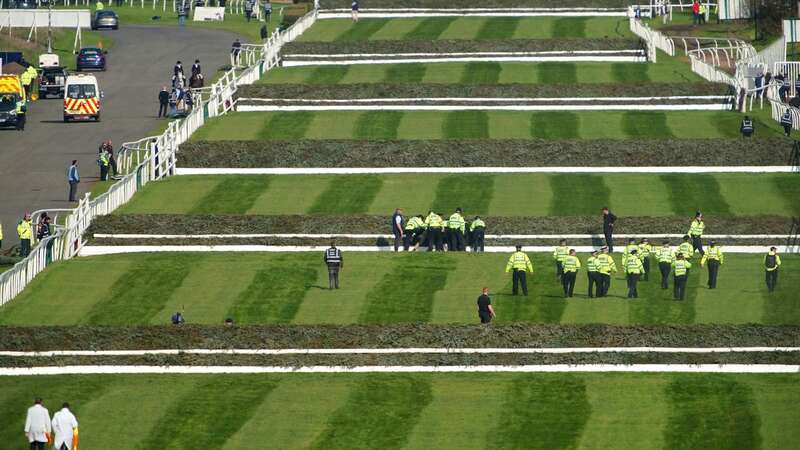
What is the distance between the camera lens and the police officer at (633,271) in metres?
53.5

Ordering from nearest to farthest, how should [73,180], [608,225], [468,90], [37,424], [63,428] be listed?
[63,428] → [37,424] → [608,225] → [73,180] → [468,90]

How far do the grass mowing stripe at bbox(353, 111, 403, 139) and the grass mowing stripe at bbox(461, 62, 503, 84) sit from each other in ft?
26.4

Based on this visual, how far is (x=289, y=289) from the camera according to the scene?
55969 millimetres

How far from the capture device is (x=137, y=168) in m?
71.7

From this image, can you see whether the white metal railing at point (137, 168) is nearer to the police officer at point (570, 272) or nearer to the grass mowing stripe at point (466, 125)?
the grass mowing stripe at point (466, 125)

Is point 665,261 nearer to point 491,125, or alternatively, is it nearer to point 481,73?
point 491,125

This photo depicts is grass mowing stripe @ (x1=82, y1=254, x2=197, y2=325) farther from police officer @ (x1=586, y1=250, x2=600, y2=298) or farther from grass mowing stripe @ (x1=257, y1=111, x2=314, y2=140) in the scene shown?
grass mowing stripe @ (x1=257, y1=111, x2=314, y2=140)

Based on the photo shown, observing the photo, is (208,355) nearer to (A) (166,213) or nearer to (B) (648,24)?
(A) (166,213)

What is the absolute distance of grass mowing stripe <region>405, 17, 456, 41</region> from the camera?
350ft

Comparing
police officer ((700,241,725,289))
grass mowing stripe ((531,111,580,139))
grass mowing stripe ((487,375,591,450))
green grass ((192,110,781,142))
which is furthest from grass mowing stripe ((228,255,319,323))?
grass mowing stripe ((531,111,580,139))

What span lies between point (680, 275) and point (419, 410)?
13.1 meters

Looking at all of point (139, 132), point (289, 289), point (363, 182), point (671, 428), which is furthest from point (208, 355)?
point (139, 132)

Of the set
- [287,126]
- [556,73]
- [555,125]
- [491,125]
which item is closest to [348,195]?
[287,126]

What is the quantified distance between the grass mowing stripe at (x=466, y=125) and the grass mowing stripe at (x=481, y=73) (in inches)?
297
